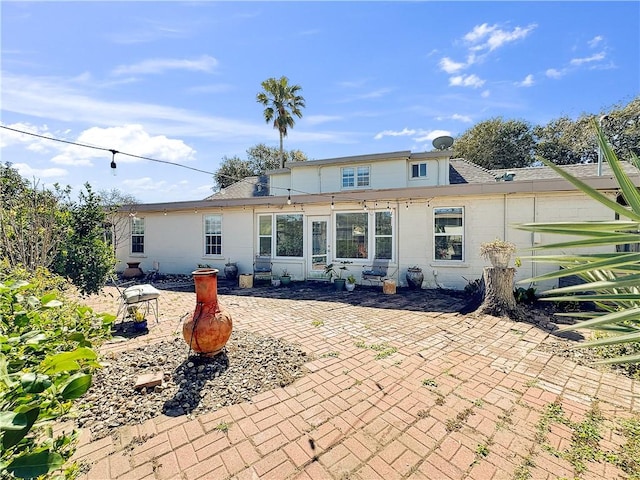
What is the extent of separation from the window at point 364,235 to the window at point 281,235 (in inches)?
56.9

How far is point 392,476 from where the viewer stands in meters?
1.98

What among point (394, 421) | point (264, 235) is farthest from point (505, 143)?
point (394, 421)

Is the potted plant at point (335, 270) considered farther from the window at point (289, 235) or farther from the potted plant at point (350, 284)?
the window at point (289, 235)

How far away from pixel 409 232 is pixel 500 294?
126 inches

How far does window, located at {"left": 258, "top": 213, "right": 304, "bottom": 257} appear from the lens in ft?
32.3

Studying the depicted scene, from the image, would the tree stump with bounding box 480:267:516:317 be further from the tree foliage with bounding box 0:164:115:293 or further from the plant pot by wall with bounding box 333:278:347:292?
the tree foliage with bounding box 0:164:115:293

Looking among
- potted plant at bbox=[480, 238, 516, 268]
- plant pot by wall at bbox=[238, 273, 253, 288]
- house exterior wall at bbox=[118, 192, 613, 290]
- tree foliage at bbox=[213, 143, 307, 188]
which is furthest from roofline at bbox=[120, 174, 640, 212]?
tree foliage at bbox=[213, 143, 307, 188]

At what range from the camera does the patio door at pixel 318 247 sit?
9539mm

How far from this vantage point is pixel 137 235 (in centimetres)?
1208

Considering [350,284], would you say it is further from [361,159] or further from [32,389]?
[32,389]

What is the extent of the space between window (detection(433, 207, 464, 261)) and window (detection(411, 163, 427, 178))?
14.6ft

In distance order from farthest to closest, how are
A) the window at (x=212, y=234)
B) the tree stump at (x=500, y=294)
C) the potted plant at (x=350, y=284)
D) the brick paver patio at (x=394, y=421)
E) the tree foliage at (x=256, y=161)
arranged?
the tree foliage at (x=256, y=161)
the window at (x=212, y=234)
the potted plant at (x=350, y=284)
the tree stump at (x=500, y=294)
the brick paver patio at (x=394, y=421)

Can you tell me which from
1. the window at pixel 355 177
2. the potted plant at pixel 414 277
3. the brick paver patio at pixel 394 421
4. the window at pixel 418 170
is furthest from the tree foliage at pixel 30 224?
the window at pixel 418 170

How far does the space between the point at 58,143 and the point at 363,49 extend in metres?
6.84
